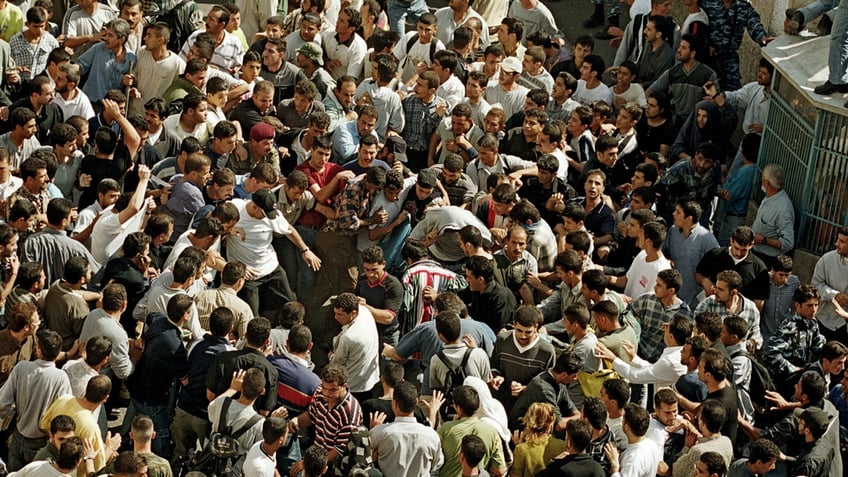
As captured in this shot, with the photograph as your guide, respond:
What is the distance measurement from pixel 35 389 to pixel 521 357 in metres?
3.66

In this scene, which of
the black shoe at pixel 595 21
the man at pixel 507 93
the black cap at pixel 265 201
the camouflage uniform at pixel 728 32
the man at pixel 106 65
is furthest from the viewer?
the black shoe at pixel 595 21

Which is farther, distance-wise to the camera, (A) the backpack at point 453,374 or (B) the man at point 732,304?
(B) the man at point 732,304

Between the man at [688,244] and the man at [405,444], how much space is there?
3.88m

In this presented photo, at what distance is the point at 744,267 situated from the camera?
43.2 ft

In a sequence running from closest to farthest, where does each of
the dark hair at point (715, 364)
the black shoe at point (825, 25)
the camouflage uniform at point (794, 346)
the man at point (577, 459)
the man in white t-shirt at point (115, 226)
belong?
the man at point (577, 459), the dark hair at point (715, 364), the camouflage uniform at point (794, 346), the man in white t-shirt at point (115, 226), the black shoe at point (825, 25)

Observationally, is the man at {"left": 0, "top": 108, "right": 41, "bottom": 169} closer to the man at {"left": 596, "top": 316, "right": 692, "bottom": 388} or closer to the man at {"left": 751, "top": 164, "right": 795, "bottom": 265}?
the man at {"left": 596, "top": 316, "right": 692, "bottom": 388}

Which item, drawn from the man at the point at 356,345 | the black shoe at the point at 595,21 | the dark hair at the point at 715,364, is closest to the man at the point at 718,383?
the dark hair at the point at 715,364

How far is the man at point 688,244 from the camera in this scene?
13.4 metres

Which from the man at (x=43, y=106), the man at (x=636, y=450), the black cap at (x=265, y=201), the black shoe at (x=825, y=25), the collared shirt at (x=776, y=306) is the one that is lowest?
the collared shirt at (x=776, y=306)

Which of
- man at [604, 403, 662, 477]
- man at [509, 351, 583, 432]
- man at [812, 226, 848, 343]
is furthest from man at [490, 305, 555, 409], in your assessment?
man at [812, 226, 848, 343]

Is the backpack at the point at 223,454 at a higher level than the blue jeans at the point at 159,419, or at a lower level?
higher

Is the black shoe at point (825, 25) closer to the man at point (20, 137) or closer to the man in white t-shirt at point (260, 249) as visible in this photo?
the man in white t-shirt at point (260, 249)

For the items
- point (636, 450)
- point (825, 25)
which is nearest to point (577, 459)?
point (636, 450)

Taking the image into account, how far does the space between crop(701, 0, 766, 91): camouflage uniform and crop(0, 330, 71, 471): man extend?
9.16 metres
